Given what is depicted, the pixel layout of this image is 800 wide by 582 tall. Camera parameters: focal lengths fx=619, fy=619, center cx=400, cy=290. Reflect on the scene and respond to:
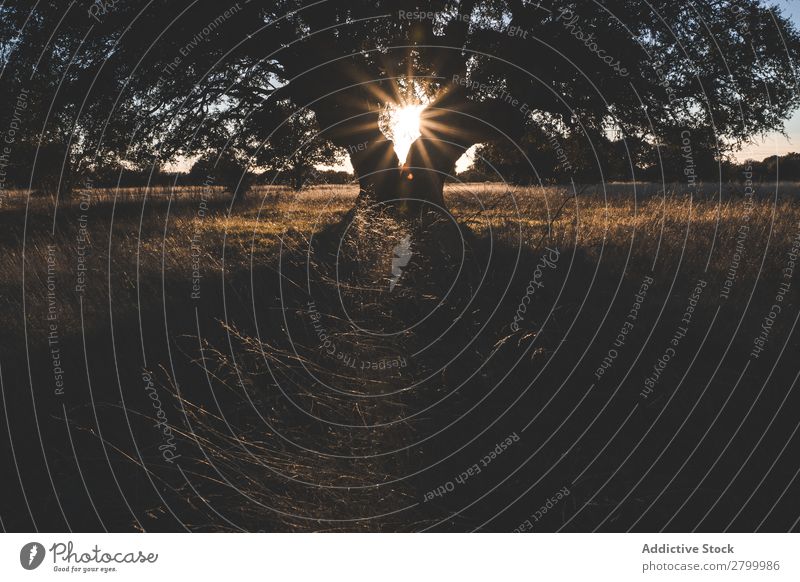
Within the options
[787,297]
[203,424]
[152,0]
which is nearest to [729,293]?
[787,297]

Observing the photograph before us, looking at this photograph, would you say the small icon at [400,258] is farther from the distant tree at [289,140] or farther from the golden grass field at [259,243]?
the distant tree at [289,140]

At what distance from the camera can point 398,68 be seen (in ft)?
47.9

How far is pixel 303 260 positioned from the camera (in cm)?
795

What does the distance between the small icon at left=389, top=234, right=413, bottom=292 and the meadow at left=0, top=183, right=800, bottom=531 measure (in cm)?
13

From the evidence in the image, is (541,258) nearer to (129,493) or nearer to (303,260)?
(303,260)

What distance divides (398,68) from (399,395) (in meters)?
11.9

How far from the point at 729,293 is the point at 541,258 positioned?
2101 mm
